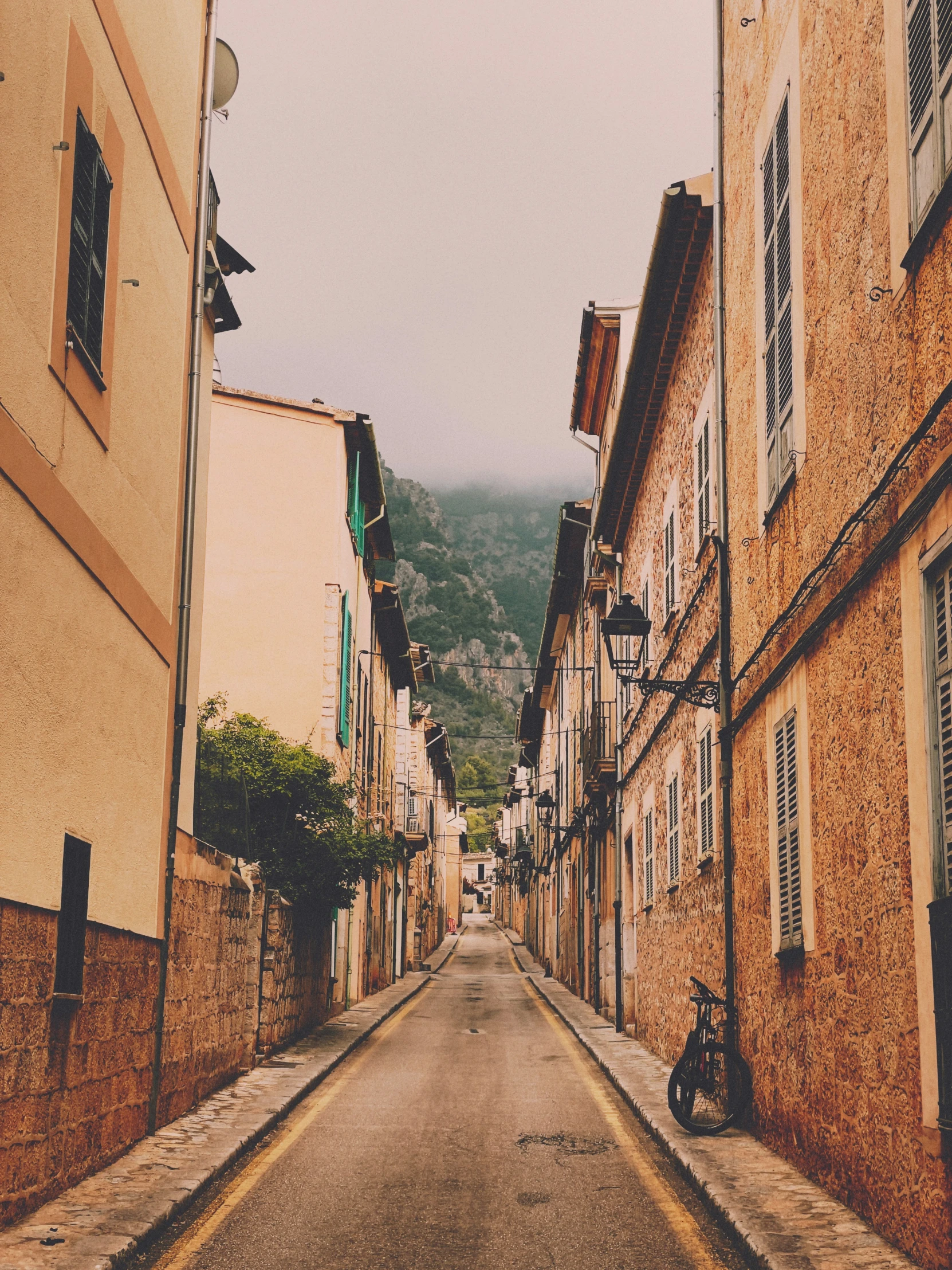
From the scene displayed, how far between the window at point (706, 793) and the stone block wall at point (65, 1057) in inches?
204

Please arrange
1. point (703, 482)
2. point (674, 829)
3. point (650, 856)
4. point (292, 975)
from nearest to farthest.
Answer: point (703, 482) < point (674, 829) < point (292, 975) < point (650, 856)

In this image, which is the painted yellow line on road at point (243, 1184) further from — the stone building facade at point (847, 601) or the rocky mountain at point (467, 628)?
the rocky mountain at point (467, 628)

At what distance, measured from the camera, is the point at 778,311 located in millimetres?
9500

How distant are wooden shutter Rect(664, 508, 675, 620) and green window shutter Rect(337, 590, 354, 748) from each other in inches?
300

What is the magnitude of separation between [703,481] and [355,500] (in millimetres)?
12308

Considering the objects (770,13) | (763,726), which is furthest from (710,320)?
(763,726)

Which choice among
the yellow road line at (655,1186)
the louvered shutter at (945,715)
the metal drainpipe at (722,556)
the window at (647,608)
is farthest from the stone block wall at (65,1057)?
the window at (647,608)

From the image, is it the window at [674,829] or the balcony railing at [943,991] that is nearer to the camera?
the balcony railing at [943,991]

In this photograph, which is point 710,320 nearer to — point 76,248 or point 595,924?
point 76,248

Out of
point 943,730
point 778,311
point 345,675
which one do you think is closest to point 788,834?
point 943,730

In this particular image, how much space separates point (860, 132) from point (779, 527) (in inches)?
117

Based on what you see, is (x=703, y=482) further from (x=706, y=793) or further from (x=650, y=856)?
(x=650, y=856)

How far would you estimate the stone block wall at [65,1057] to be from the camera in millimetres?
6988

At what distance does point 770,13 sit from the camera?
10.0 meters
